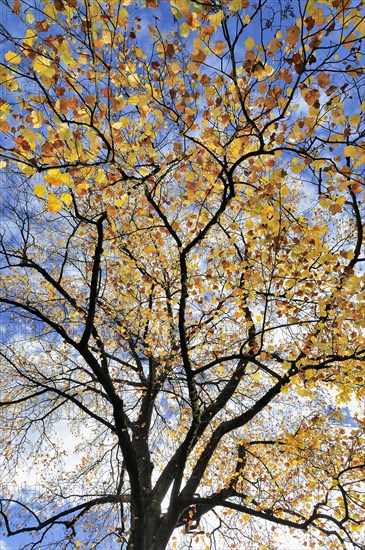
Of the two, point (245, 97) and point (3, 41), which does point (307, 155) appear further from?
point (3, 41)

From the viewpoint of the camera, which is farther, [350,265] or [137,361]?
[137,361]

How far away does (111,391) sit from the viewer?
237 inches

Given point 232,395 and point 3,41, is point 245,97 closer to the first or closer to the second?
point 3,41

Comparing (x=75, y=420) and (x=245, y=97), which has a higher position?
(x=245, y=97)

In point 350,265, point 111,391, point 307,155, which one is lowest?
point 111,391

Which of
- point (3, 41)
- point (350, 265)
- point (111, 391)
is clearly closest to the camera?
point (3, 41)

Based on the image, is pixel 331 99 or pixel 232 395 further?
pixel 232 395

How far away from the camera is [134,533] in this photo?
6.64m

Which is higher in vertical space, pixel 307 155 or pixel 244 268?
pixel 244 268

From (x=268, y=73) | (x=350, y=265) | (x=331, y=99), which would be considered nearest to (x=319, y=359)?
(x=350, y=265)

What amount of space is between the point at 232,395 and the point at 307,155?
18.0 ft

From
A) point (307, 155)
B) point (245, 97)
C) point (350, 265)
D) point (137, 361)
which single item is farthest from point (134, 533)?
point (245, 97)

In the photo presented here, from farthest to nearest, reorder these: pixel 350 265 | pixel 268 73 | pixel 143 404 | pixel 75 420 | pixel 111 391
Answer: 1. pixel 75 420
2. pixel 143 404
3. pixel 350 265
4. pixel 111 391
5. pixel 268 73

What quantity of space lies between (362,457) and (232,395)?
3.08m
